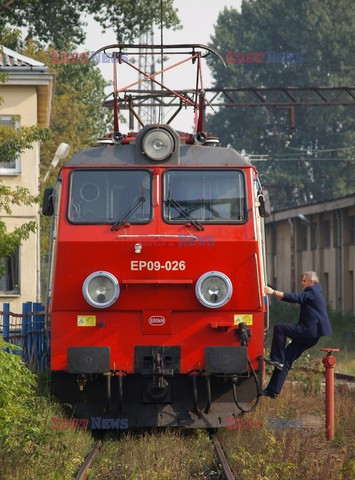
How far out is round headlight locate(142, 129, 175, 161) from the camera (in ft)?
36.8

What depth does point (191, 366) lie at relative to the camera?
10828 mm

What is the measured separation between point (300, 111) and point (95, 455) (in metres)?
55.1

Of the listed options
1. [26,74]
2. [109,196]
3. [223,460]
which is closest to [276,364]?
[223,460]

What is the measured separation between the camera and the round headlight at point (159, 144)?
36.8 feet

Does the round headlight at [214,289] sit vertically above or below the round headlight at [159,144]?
below

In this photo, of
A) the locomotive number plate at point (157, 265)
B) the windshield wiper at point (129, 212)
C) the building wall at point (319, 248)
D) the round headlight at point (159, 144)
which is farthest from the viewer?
the building wall at point (319, 248)

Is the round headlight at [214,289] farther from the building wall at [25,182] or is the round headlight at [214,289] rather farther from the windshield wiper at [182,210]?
the building wall at [25,182]

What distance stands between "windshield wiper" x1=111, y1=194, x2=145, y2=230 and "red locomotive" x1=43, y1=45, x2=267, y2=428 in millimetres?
13

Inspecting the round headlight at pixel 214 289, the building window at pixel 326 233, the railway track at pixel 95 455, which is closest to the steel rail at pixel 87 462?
→ the railway track at pixel 95 455

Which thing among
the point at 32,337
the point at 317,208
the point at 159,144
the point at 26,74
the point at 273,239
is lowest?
the point at 32,337

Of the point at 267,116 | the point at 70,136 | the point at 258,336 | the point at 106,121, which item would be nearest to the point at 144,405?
A: the point at 258,336

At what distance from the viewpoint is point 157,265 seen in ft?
35.6

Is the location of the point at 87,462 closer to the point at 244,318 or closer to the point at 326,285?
the point at 244,318

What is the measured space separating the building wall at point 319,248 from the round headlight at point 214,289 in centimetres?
2266
